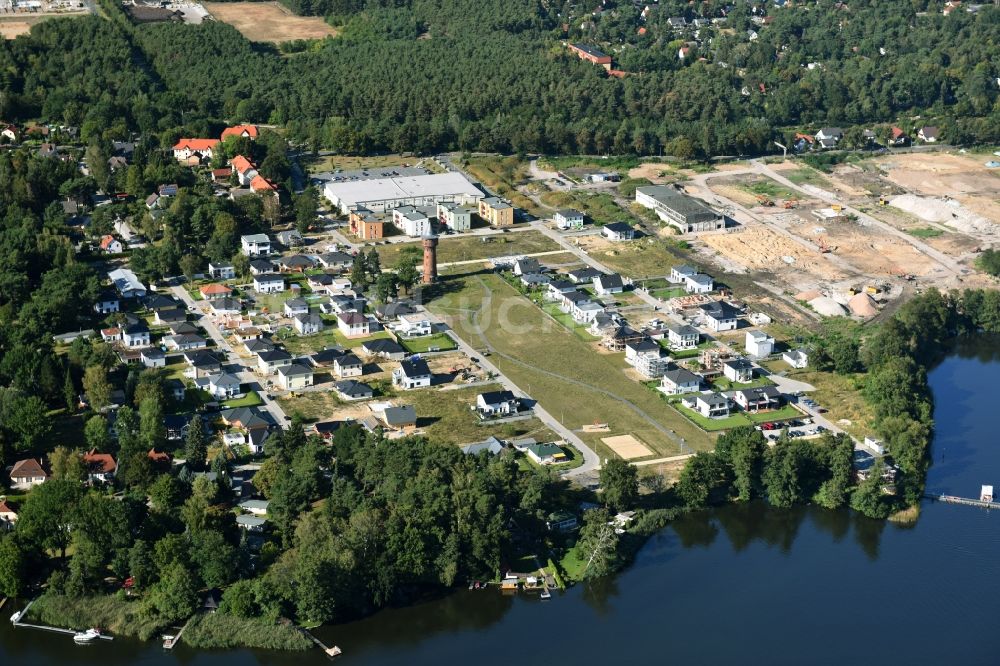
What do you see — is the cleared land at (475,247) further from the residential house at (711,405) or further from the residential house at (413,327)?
the residential house at (711,405)

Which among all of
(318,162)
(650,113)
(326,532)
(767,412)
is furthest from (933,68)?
(326,532)

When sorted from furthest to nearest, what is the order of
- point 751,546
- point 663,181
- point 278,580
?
point 663,181, point 751,546, point 278,580

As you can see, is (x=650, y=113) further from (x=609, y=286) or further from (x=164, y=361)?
(x=164, y=361)

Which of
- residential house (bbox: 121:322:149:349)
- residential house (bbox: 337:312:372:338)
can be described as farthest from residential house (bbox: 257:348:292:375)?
residential house (bbox: 121:322:149:349)

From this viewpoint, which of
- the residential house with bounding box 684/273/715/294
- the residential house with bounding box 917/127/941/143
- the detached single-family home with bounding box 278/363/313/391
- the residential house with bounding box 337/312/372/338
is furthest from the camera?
the residential house with bounding box 917/127/941/143

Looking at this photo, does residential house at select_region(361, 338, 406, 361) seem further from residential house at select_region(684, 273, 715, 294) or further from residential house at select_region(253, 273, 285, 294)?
residential house at select_region(684, 273, 715, 294)

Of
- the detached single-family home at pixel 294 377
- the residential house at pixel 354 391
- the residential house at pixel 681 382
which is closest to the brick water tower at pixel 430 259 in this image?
the detached single-family home at pixel 294 377

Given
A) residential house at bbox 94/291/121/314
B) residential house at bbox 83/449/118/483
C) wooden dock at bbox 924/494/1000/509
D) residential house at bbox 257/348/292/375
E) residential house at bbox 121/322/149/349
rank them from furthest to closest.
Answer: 1. residential house at bbox 94/291/121/314
2. residential house at bbox 121/322/149/349
3. residential house at bbox 257/348/292/375
4. wooden dock at bbox 924/494/1000/509
5. residential house at bbox 83/449/118/483
